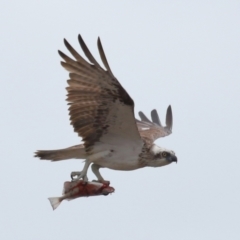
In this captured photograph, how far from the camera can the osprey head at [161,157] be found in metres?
14.8

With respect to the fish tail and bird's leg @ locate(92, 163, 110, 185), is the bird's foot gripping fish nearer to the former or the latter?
the fish tail

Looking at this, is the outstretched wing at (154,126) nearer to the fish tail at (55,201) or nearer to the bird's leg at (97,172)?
the bird's leg at (97,172)

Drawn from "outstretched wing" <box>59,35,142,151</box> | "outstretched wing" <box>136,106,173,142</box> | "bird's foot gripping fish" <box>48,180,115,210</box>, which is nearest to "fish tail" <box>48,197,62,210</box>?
"bird's foot gripping fish" <box>48,180,115,210</box>

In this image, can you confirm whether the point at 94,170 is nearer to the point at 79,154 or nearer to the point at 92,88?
the point at 79,154

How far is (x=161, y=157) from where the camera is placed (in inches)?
585

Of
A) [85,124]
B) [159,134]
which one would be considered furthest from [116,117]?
[159,134]

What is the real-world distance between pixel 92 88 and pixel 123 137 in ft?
3.03

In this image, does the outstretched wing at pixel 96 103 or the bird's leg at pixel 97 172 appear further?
the bird's leg at pixel 97 172

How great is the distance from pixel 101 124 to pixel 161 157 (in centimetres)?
106

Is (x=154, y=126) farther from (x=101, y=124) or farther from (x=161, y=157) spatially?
(x=101, y=124)

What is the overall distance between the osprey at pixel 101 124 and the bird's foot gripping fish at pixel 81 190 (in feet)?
1.02

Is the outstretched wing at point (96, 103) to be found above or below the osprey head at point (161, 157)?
above

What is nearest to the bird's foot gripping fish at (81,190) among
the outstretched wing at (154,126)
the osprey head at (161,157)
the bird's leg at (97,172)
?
the bird's leg at (97,172)

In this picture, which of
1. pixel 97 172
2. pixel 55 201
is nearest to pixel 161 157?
pixel 97 172
